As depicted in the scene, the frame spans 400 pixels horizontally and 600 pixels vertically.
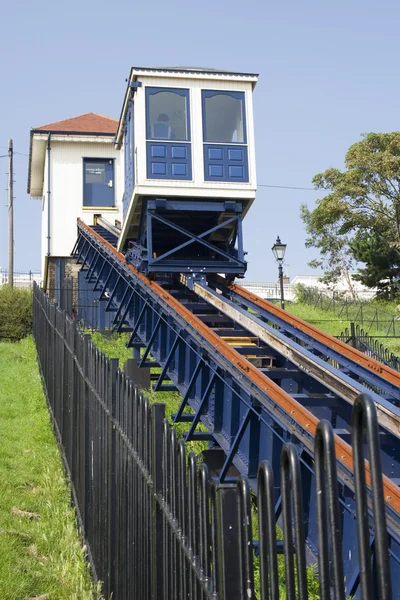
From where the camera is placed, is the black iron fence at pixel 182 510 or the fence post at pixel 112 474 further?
the fence post at pixel 112 474

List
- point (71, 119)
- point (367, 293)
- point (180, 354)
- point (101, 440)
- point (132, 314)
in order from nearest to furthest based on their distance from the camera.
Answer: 1. point (101, 440)
2. point (180, 354)
3. point (132, 314)
4. point (71, 119)
5. point (367, 293)

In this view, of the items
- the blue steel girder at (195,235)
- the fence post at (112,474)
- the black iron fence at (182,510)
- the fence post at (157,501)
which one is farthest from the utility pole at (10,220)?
the fence post at (157,501)

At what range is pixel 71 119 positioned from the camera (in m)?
29.8

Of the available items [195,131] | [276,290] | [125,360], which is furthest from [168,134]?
[276,290]

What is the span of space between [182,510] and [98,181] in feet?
84.1

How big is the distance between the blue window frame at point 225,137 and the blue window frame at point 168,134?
1.22ft

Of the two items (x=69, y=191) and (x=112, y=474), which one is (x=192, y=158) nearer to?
(x=112, y=474)

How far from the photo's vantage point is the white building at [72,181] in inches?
1081

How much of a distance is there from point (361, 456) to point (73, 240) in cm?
2620

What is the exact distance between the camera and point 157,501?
398cm

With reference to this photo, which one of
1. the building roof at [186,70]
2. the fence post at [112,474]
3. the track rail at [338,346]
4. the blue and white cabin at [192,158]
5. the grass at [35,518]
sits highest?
the building roof at [186,70]

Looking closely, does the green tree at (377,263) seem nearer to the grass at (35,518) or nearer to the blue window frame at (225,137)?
the blue window frame at (225,137)

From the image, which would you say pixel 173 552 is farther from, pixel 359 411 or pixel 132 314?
pixel 132 314

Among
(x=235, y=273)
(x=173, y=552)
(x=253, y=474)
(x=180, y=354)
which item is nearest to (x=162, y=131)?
(x=235, y=273)
